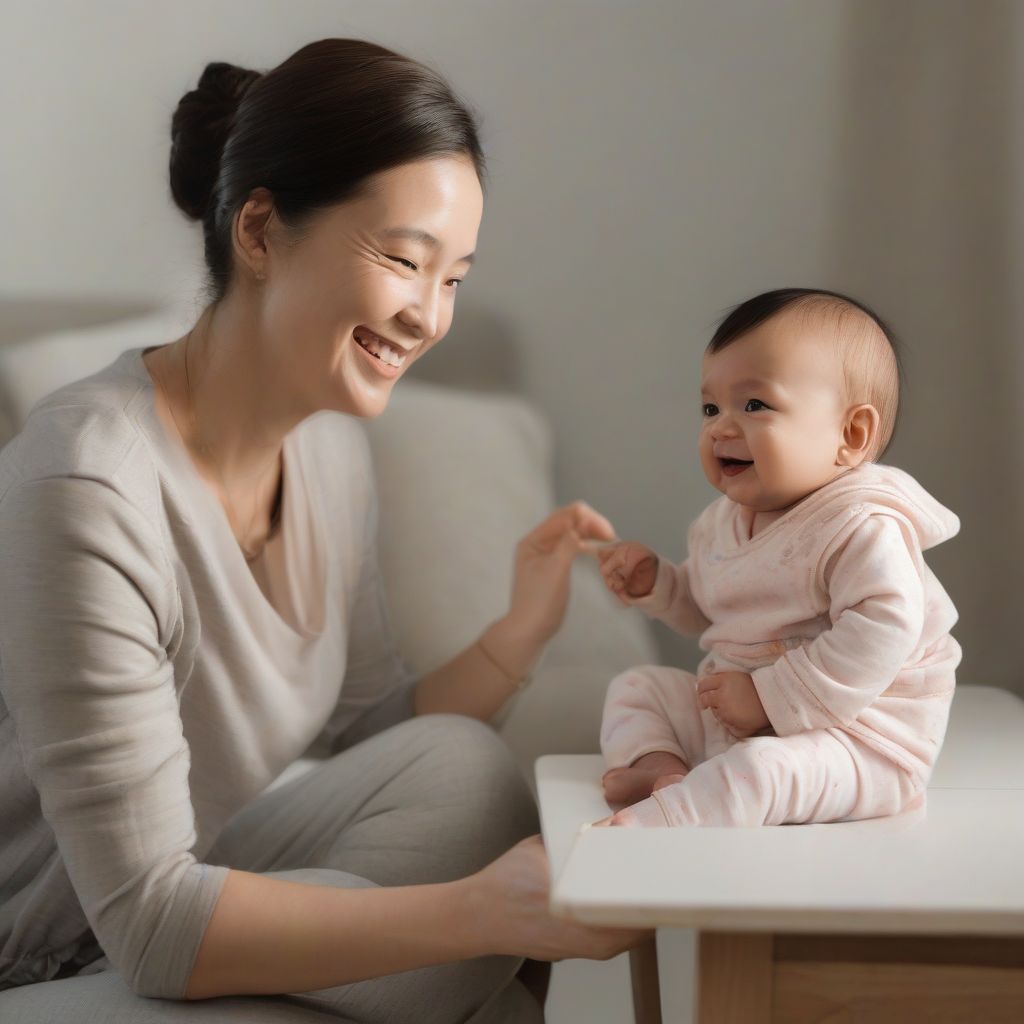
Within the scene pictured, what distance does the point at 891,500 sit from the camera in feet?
3.04

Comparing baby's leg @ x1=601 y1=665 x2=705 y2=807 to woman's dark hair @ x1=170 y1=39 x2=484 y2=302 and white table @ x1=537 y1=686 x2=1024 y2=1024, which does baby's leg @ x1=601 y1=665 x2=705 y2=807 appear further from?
woman's dark hair @ x1=170 y1=39 x2=484 y2=302

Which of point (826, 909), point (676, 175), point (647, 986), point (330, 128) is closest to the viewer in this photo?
point (826, 909)

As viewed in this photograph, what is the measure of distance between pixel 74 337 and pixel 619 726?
3.19 feet

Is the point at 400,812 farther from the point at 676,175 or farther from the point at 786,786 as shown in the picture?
the point at 676,175

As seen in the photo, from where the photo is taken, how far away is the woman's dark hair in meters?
1.07

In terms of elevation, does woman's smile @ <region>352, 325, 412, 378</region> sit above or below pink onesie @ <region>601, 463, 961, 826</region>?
above

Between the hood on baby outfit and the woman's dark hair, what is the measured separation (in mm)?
468

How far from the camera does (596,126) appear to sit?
1.63 m

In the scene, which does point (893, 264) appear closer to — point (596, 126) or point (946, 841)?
point (596, 126)

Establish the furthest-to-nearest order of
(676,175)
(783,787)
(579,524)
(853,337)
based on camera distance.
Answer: (676,175) → (579,524) → (853,337) → (783,787)

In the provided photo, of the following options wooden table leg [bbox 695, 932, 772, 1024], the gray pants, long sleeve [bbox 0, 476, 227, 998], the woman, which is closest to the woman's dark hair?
the woman

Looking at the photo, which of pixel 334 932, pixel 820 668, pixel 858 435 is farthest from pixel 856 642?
pixel 334 932

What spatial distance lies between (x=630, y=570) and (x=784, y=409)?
0.76 ft

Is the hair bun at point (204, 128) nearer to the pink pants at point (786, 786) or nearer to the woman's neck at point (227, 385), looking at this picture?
the woman's neck at point (227, 385)
